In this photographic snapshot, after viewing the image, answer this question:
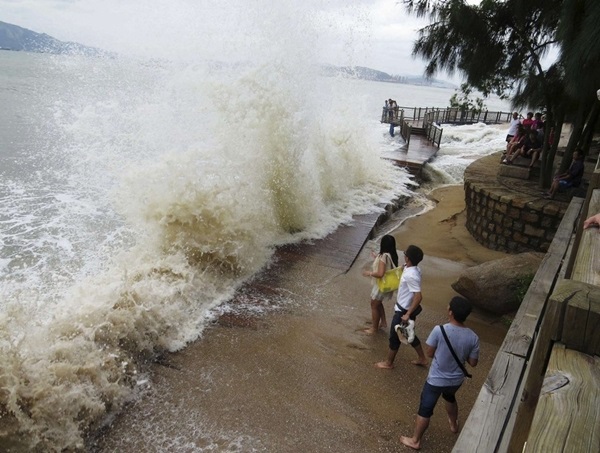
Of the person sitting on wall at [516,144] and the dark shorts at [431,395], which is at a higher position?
the person sitting on wall at [516,144]

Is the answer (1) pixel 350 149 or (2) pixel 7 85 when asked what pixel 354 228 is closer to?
(1) pixel 350 149

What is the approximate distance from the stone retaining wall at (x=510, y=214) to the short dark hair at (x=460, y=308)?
17.9ft

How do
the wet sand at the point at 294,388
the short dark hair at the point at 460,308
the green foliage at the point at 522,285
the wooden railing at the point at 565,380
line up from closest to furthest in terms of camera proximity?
the wooden railing at the point at 565,380 → the short dark hair at the point at 460,308 → the wet sand at the point at 294,388 → the green foliage at the point at 522,285

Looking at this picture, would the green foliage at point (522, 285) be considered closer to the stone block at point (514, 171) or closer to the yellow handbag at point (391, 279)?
the yellow handbag at point (391, 279)

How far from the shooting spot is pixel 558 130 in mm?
8625

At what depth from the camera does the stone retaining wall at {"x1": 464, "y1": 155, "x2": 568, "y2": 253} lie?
24.4 feet

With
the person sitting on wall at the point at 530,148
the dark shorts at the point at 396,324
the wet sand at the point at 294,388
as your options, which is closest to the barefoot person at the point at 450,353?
the wet sand at the point at 294,388

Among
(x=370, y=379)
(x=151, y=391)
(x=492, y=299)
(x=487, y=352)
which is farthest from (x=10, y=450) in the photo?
(x=492, y=299)

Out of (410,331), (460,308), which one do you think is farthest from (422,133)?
(460,308)

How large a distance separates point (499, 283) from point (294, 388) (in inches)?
125

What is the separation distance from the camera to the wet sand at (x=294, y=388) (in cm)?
321

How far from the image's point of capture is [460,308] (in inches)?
113

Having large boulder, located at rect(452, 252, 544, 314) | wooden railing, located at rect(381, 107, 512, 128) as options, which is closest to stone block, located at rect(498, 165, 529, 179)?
large boulder, located at rect(452, 252, 544, 314)

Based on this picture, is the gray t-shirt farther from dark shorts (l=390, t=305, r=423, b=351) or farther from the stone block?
the stone block
